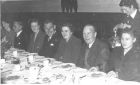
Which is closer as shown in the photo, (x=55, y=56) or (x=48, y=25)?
(x=55, y=56)

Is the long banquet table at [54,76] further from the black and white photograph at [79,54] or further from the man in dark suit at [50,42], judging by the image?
the man in dark suit at [50,42]

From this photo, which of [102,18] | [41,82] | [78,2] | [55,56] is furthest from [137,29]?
[78,2]

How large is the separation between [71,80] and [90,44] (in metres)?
0.93

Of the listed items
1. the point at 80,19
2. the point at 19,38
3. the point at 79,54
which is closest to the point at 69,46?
the point at 79,54

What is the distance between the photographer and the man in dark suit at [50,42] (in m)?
3.59

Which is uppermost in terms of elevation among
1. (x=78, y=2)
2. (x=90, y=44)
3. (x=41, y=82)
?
(x=78, y=2)

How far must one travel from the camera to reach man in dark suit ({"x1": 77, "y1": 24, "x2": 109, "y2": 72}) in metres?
2.79

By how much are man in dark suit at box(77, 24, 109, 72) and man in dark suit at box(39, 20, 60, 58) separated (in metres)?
0.77

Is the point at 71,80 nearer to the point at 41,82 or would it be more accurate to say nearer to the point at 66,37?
the point at 41,82

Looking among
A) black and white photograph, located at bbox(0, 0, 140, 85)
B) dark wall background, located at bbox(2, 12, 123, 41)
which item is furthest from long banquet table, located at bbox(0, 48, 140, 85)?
dark wall background, located at bbox(2, 12, 123, 41)

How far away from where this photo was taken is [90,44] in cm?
290

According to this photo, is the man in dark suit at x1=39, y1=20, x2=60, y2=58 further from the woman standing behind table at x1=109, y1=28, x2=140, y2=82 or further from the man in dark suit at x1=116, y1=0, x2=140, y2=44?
→ the woman standing behind table at x1=109, y1=28, x2=140, y2=82

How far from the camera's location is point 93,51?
2859mm

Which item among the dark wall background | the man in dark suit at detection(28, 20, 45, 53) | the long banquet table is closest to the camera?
the long banquet table
